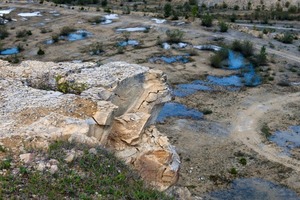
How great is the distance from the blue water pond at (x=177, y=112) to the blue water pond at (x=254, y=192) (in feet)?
21.6

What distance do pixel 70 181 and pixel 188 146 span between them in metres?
11.9

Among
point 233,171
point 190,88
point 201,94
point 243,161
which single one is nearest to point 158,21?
point 190,88

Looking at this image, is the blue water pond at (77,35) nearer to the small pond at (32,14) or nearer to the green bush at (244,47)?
the small pond at (32,14)

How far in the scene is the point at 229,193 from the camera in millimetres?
17078

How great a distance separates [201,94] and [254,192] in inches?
417

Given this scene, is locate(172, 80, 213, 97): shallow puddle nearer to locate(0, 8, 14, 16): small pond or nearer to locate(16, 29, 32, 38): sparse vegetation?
locate(16, 29, 32, 38): sparse vegetation

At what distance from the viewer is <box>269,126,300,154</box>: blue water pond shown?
829 inches

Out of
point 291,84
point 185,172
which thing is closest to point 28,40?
point 291,84

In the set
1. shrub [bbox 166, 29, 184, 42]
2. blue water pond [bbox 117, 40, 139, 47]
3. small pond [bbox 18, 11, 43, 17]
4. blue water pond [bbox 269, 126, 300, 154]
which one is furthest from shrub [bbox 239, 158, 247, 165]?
small pond [bbox 18, 11, 43, 17]

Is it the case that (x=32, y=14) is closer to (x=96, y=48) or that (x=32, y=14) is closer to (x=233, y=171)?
(x=96, y=48)

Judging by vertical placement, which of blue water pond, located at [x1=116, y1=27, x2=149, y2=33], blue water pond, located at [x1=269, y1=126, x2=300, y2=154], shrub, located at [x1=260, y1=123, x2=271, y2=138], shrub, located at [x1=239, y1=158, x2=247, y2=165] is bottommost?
blue water pond, located at [x1=269, y1=126, x2=300, y2=154]

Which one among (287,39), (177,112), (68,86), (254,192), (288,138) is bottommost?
(254,192)

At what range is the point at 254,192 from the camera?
1719 cm

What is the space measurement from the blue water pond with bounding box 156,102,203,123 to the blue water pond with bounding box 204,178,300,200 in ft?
21.6
